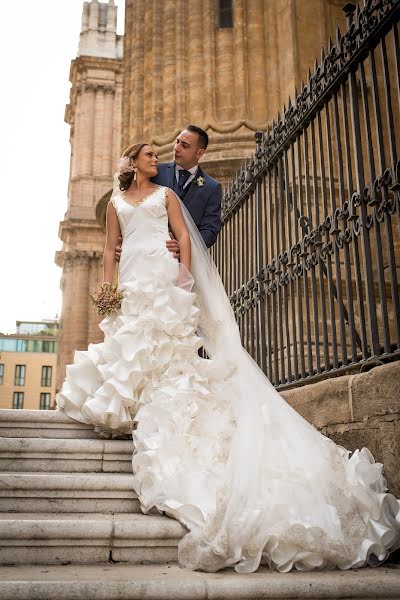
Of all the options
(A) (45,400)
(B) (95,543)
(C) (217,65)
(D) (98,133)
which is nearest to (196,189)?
(B) (95,543)

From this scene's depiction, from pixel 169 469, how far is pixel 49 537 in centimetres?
73

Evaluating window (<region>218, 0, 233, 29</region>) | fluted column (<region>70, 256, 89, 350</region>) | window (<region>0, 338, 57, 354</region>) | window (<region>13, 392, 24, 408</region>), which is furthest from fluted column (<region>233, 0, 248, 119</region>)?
window (<region>13, 392, 24, 408</region>)

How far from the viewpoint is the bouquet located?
4.57m

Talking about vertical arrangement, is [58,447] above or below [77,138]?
below

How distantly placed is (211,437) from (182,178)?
8.82 ft

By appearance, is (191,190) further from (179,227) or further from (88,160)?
(88,160)

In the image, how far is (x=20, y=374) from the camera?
6078 cm

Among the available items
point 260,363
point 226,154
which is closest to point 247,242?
point 260,363

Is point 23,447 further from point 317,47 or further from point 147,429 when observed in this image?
point 317,47

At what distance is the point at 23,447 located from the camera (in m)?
3.91

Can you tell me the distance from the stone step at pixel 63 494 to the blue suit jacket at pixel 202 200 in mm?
2590

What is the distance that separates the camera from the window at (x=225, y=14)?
13.1 meters

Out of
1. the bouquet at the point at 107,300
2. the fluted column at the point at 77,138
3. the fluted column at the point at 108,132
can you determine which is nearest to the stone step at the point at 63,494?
the bouquet at the point at 107,300

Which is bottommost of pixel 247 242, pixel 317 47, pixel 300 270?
pixel 300 270
